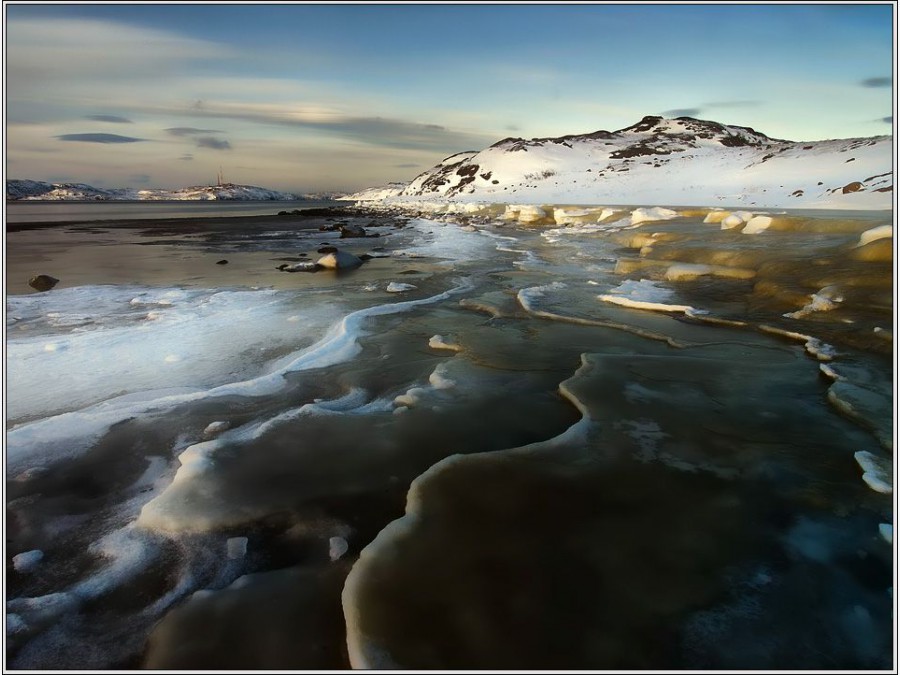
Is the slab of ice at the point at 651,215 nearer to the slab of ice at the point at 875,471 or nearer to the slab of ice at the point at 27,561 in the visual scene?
the slab of ice at the point at 875,471

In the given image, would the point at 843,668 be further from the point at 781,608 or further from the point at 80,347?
the point at 80,347

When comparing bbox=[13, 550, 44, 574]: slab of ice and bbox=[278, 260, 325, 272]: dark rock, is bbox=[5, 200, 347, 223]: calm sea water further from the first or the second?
bbox=[13, 550, 44, 574]: slab of ice

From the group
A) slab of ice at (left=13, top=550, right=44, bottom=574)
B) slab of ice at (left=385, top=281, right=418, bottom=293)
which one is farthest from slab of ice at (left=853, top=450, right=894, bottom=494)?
slab of ice at (left=385, top=281, right=418, bottom=293)

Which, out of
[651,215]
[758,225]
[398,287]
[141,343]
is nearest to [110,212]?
[651,215]

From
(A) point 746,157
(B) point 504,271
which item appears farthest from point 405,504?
(A) point 746,157

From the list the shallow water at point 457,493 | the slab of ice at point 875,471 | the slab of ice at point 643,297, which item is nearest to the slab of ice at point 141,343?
the shallow water at point 457,493

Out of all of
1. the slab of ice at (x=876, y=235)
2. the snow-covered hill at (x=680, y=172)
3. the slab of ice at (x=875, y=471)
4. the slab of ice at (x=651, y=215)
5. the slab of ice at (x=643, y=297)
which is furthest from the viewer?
the snow-covered hill at (x=680, y=172)

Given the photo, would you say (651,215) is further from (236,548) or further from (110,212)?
(110,212)

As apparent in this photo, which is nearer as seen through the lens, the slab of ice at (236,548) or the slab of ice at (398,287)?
the slab of ice at (236,548)
